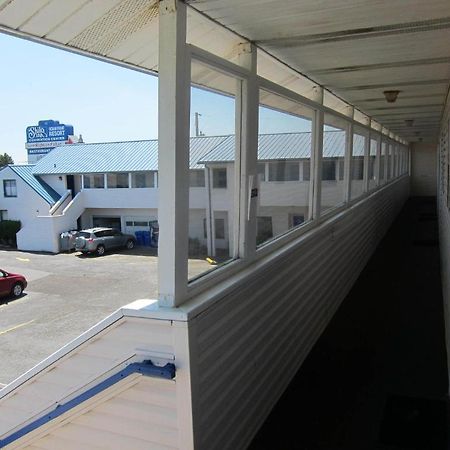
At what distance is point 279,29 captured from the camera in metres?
2.43

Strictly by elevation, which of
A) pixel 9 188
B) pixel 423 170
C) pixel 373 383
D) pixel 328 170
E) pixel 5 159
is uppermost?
pixel 5 159

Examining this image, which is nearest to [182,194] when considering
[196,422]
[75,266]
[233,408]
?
[196,422]

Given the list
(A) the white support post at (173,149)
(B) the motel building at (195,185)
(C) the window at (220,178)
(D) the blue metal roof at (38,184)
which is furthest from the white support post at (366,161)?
(D) the blue metal roof at (38,184)

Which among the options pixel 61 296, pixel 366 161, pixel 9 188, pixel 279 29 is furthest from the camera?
pixel 9 188

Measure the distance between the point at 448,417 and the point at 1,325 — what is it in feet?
30.8

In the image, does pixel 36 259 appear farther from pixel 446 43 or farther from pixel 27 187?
pixel 446 43

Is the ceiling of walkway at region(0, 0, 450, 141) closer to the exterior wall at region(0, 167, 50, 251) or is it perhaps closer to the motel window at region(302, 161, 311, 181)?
the motel window at region(302, 161, 311, 181)

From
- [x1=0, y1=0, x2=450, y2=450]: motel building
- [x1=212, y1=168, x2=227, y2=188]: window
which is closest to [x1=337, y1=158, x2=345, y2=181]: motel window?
[x1=0, y1=0, x2=450, y2=450]: motel building

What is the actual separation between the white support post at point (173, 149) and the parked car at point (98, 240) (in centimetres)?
1772

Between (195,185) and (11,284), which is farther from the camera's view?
(11,284)

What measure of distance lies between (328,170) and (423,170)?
1574 centimetres

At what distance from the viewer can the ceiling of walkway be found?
74.3 inches

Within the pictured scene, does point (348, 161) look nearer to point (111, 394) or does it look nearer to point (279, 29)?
point (279, 29)

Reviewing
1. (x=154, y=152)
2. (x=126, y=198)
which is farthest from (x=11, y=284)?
(x=126, y=198)
